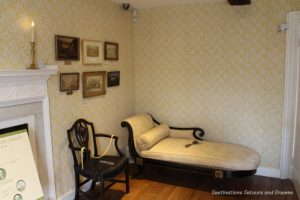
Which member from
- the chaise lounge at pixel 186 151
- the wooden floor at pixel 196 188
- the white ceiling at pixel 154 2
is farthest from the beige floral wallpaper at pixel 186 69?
the wooden floor at pixel 196 188

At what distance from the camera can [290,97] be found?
358cm

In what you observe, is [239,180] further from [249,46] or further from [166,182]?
[249,46]

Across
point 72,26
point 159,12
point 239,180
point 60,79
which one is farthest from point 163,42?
point 239,180

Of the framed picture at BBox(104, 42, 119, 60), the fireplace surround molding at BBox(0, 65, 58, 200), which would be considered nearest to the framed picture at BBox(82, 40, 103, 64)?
the framed picture at BBox(104, 42, 119, 60)

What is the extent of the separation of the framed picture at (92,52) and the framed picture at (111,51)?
0.36 feet

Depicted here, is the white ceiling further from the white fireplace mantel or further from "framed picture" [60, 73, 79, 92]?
the white fireplace mantel

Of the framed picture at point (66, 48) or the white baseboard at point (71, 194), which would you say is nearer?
the framed picture at point (66, 48)

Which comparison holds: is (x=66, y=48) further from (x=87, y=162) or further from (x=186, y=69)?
(x=186, y=69)

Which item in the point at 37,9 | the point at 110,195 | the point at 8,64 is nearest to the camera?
the point at 8,64

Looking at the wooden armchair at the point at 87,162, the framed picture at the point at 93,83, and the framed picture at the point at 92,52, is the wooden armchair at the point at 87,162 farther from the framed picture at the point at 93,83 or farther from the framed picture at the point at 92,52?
the framed picture at the point at 92,52

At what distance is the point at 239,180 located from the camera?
3.69 meters

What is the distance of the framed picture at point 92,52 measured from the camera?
3301 millimetres

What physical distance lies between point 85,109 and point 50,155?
0.74m

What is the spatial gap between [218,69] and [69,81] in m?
2.11
